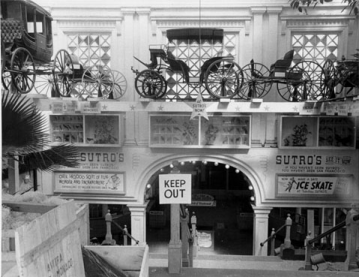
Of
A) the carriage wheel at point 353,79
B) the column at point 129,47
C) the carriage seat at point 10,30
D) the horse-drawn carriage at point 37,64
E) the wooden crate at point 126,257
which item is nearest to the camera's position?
the wooden crate at point 126,257

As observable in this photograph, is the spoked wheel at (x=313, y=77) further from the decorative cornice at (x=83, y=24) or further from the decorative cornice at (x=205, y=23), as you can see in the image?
the decorative cornice at (x=83, y=24)

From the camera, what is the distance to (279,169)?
578 cm

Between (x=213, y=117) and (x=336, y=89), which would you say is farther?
(x=213, y=117)

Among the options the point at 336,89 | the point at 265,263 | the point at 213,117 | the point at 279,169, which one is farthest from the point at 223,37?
the point at 265,263

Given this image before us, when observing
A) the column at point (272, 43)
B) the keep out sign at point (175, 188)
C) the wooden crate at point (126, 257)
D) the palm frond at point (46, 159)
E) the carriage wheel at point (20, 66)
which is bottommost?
the wooden crate at point (126, 257)

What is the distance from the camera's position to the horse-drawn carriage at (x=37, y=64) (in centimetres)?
297

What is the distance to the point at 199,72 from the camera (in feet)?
17.1

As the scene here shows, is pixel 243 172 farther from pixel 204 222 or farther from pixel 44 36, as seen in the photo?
pixel 44 36

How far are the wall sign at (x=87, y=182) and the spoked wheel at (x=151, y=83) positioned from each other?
1.56 metres

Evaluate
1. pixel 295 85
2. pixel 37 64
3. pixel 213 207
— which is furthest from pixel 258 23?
pixel 213 207

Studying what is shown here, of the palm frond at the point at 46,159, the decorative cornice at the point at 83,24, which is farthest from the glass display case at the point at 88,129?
the palm frond at the point at 46,159

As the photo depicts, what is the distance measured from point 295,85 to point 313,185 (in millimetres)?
1721

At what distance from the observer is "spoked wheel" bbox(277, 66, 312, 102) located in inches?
199

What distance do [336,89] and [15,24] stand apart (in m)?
4.33
